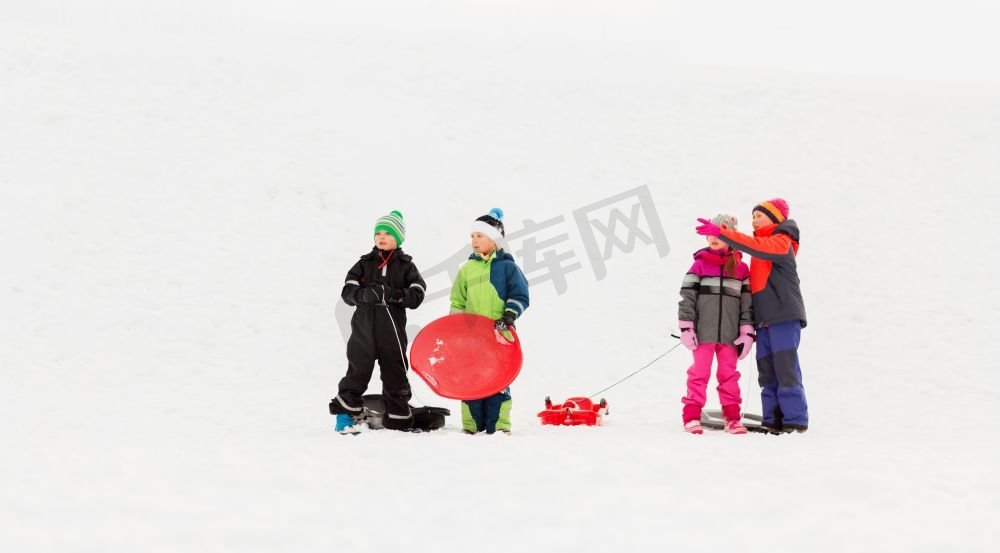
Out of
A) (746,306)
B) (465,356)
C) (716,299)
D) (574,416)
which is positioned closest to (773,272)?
(746,306)

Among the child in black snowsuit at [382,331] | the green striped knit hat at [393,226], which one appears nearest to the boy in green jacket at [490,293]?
the child in black snowsuit at [382,331]

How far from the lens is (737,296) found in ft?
19.5

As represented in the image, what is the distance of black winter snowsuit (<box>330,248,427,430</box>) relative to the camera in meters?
5.70

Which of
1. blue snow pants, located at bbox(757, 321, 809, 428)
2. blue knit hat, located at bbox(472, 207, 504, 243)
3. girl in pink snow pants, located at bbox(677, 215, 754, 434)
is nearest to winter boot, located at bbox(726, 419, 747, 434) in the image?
girl in pink snow pants, located at bbox(677, 215, 754, 434)

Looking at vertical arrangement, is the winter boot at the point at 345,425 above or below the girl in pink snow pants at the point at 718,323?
below

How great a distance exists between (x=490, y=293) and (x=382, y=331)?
917mm

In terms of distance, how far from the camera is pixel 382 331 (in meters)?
5.78

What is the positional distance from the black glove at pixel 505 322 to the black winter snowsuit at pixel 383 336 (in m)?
0.64

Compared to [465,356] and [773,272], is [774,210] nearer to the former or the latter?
[773,272]

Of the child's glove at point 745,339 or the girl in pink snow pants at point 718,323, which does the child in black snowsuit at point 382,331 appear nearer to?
the girl in pink snow pants at point 718,323

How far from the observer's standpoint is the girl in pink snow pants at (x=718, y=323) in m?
5.88

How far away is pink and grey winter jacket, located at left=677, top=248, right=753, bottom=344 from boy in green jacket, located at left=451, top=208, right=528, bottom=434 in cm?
138

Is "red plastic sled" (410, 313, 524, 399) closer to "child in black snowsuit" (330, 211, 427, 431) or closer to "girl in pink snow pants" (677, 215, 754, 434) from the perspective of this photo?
"child in black snowsuit" (330, 211, 427, 431)

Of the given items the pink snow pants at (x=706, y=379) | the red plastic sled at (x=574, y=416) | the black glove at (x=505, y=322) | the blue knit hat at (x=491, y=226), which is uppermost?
the blue knit hat at (x=491, y=226)
